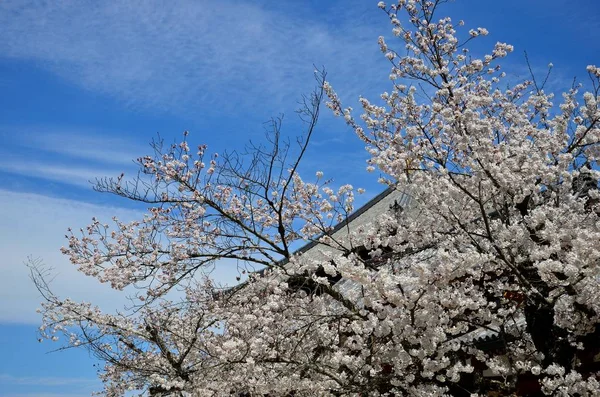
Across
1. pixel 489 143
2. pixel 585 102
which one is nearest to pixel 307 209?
pixel 489 143

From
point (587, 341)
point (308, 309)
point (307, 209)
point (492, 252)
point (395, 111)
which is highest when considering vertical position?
point (395, 111)

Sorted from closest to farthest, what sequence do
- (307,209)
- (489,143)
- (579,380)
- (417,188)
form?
(579,380) → (489,143) → (417,188) → (307,209)

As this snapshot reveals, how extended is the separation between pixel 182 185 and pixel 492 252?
5.04m

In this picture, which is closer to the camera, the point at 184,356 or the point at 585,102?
the point at 585,102

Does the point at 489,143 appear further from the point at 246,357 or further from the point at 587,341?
the point at 246,357

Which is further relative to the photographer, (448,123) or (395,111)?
(395,111)

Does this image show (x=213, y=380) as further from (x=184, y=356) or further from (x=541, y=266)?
(x=541, y=266)

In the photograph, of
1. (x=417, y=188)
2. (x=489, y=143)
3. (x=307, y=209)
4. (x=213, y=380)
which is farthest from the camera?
(x=213, y=380)

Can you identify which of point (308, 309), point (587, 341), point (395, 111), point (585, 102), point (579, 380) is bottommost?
point (579, 380)

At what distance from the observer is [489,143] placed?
6754 millimetres

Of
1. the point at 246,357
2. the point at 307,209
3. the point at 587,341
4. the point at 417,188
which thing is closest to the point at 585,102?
the point at 417,188

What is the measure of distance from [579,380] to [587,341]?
1922 millimetres

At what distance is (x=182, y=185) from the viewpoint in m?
9.41

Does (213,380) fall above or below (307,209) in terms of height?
below
